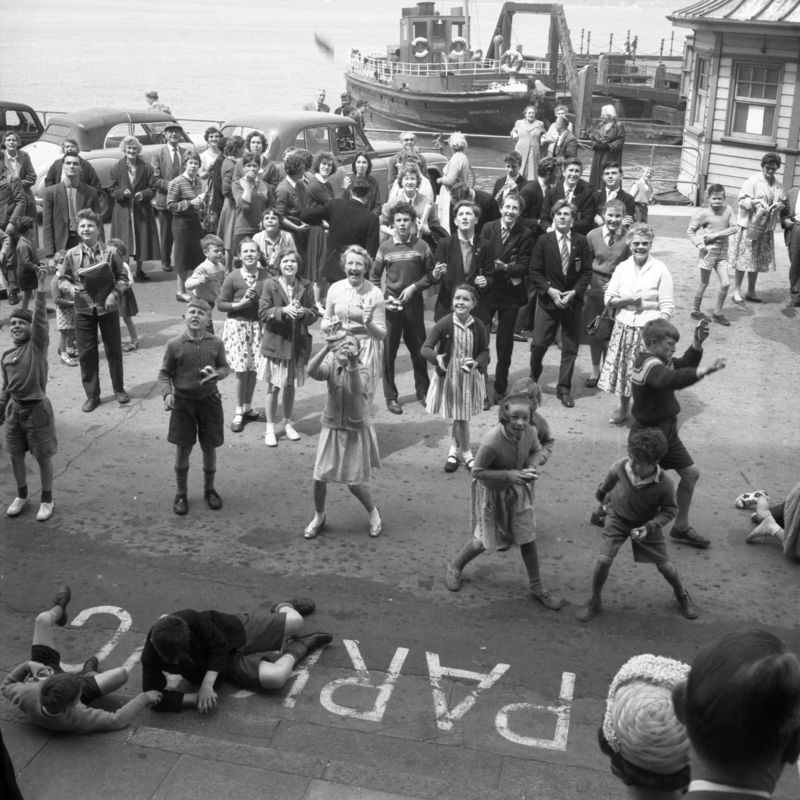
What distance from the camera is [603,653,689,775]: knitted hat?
328cm

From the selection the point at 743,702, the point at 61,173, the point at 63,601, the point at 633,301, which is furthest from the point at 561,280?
the point at 743,702

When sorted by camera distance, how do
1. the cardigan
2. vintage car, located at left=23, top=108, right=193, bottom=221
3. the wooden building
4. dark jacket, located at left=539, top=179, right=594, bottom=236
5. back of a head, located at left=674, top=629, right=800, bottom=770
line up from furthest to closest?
vintage car, located at left=23, top=108, right=193, bottom=221 < the wooden building < dark jacket, located at left=539, top=179, right=594, bottom=236 < the cardigan < back of a head, located at left=674, top=629, right=800, bottom=770

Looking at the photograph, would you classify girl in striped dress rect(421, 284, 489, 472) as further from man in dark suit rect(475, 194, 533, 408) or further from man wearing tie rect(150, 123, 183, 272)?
man wearing tie rect(150, 123, 183, 272)

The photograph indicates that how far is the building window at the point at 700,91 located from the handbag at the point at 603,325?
35.5 ft

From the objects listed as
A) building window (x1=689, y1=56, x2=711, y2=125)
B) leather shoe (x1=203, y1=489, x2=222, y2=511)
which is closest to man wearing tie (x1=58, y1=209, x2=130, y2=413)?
leather shoe (x1=203, y1=489, x2=222, y2=511)

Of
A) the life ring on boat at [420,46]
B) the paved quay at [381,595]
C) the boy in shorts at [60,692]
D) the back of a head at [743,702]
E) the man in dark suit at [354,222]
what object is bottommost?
the paved quay at [381,595]

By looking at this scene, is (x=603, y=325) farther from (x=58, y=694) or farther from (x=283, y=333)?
(x=58, y=694)

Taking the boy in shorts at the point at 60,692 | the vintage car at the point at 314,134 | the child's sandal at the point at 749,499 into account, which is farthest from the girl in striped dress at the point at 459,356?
the vintage car at the point at 314,134

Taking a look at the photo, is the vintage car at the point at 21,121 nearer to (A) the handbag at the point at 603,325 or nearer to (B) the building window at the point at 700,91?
(B) the building window at the point at 700,91

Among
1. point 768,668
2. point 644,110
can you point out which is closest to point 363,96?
point 644,110

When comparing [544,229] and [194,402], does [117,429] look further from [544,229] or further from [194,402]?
[544,229]

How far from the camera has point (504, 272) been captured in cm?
1023

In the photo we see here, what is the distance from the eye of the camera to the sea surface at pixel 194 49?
182ft

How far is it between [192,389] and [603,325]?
4.16 meters
